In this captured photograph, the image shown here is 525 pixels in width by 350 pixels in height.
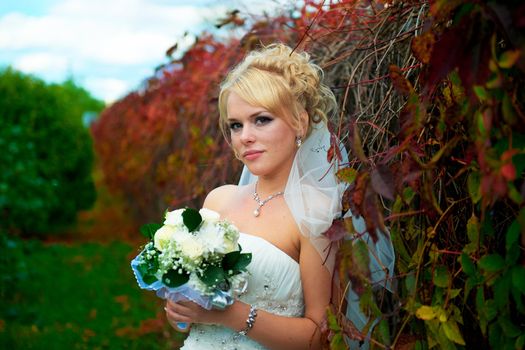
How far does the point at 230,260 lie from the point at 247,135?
507 mm

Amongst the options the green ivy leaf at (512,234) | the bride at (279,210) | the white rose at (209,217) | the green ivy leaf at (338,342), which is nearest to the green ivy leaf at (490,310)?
the green ivy leaf at (512,234)

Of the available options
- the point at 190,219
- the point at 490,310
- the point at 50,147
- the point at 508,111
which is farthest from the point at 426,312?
the point at 50,147

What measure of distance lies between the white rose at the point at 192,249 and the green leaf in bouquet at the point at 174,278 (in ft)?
0.29

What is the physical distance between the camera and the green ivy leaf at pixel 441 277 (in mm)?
1740

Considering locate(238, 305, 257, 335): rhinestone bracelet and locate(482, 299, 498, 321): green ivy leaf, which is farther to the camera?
locate(238, 305, 257, 335): rhinestone bracelet

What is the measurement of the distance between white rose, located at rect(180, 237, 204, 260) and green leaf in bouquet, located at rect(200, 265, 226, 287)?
69 mm

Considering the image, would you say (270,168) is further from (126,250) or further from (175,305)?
(126,250)

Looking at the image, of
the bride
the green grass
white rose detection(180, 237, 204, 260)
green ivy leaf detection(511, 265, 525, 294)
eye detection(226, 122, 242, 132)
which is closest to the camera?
green ivy leaf detection(511, 265, 525, 294)

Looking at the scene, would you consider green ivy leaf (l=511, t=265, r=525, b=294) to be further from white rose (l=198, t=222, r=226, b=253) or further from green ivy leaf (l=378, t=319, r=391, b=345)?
white rose (l=198, t=222, r=226, b=253)

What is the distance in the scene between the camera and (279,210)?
8.12ft

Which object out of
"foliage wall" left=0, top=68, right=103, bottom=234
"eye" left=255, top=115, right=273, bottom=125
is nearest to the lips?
"eye" left=255, top=115, right=273, bottom=125

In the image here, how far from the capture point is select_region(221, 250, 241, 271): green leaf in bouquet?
217cm

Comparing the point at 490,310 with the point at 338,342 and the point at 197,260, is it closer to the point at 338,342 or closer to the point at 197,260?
the point at 338,342

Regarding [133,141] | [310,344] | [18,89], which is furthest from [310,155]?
[18,89]
